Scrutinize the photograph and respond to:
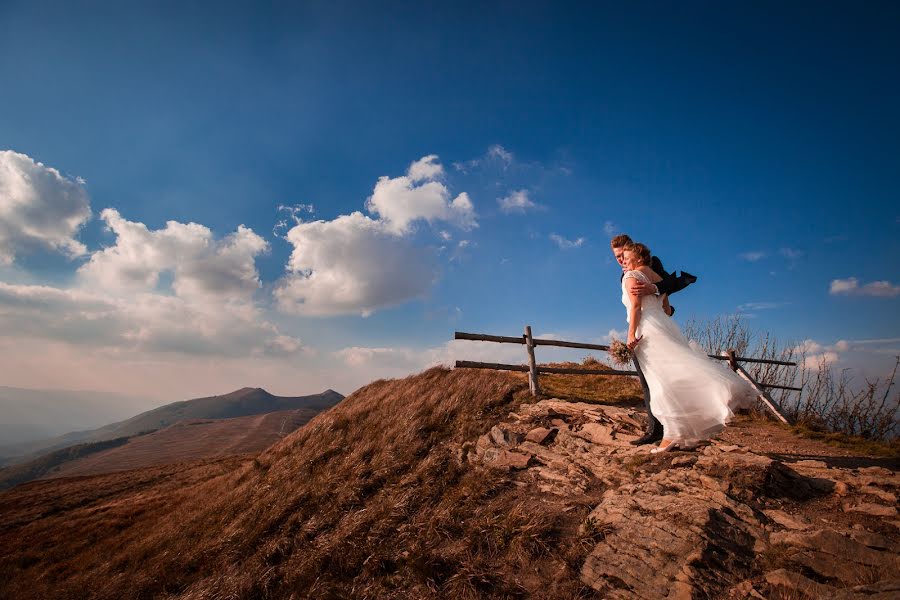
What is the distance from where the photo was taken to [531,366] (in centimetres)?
824

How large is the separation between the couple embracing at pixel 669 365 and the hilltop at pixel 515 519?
0.71 meters

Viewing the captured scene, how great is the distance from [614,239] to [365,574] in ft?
18.1

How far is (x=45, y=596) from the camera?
23.5 feet

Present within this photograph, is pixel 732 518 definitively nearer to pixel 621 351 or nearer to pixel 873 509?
pixel 873 509

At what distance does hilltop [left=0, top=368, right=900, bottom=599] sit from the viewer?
10.5ft

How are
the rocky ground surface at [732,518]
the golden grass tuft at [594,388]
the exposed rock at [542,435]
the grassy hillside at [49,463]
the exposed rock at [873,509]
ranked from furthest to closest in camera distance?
the grassy hillside at [49,463] < the golden grass tuft at [594,388] < the exposed rock at [542,435] < the exposed rock at [873,509] < the rocky ground surface at [732,518]

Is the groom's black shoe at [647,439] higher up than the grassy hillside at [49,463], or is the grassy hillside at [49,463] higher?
the groom's black shoe at [647,439]

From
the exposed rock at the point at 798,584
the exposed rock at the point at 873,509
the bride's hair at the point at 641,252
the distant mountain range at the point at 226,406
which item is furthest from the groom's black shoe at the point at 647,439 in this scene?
the distant mountain range at the point at 226,406

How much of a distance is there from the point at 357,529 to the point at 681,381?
4.88 metres

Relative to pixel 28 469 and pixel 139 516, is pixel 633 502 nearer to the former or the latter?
pixel 139 516

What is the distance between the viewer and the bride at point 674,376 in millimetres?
3906

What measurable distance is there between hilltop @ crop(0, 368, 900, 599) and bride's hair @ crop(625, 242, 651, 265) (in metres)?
2.67

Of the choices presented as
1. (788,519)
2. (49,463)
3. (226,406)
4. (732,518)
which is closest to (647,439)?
(732,518)

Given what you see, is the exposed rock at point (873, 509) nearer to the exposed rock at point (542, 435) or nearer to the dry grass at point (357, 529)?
the dry grass at point (357, 529)
